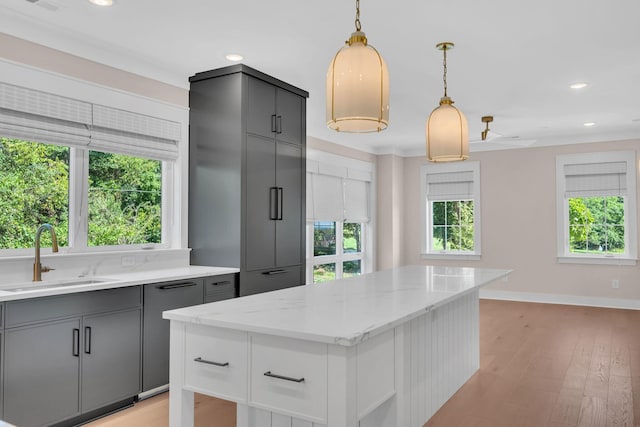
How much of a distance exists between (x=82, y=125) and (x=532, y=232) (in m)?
6.19

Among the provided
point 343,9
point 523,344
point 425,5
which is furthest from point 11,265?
point 523,344

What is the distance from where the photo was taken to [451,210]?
8016 millimetres

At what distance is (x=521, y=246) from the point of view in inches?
289

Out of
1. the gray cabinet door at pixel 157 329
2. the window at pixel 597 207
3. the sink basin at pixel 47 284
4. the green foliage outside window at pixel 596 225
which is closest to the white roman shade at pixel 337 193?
A: the window at pixel 597 207

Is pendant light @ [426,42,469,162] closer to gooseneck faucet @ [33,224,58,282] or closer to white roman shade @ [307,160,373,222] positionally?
gooseneck faucet @ [33,224,58,282]

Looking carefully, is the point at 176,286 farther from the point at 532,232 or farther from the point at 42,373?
the point at 532,232

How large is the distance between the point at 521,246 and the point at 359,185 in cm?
258

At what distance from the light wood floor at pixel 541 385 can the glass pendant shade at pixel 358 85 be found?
188 centimetres

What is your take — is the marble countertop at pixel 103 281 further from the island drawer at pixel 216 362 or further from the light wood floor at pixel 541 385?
the island drawer at pixel 216 362

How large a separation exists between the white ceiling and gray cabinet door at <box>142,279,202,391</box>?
173 centimetres

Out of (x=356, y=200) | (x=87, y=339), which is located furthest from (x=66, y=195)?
(x=356, y=200)

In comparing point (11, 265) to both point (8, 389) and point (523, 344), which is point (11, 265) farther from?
point (523, 344)

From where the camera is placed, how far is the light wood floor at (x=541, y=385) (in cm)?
295

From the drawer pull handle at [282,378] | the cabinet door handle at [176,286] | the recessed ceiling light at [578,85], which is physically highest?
the recessed ceiling light at [578,85]
